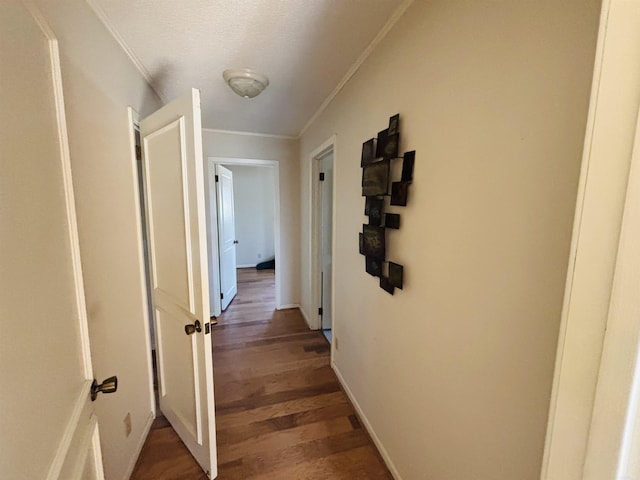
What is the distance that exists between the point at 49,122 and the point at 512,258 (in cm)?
126

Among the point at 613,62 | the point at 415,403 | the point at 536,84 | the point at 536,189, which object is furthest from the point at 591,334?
the point at 415,403

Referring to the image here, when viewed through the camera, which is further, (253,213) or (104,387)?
(253,213)

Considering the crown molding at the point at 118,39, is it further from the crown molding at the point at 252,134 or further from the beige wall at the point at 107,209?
the crown molding at the point at 252,134

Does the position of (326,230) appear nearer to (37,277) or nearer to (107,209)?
(107,209)

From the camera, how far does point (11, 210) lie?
1.57 feet

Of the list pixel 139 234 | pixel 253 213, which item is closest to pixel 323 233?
pixel 139 234

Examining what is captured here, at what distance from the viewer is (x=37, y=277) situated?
21.9 inches

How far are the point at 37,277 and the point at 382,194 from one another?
1268 mm

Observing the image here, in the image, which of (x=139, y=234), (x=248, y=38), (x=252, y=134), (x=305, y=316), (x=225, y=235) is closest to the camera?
(x=248, y=38)

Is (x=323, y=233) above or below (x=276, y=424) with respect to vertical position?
above

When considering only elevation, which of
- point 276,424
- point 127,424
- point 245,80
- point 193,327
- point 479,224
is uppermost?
point 245,80

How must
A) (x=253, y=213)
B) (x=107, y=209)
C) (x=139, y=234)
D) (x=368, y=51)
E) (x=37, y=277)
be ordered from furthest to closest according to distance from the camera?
(x=253, y=213)
(x=139, y=234)
(x=368, y=51)
(x=107, y=209)
(x=37, y=277)

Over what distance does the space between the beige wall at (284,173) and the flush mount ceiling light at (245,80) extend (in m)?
1.52

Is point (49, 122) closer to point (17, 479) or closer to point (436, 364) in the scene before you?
point (17, 479)
